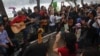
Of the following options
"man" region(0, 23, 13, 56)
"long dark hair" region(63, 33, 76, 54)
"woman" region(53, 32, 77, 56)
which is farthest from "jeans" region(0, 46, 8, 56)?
"long dark hair" region(63, 33, 76, 54)

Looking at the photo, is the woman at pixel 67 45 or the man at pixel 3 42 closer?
the woman at pixel 67 45

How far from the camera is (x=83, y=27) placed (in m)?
9.96

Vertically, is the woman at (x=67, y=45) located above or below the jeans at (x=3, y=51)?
above

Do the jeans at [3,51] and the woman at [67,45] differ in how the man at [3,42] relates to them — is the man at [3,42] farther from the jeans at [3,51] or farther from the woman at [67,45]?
the woman at [67,45]

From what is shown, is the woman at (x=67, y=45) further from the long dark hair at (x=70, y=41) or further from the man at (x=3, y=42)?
the man at (x=3, y=42)

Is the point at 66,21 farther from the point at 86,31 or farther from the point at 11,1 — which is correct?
the point at 11,1

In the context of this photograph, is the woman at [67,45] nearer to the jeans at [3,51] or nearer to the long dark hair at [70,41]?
the long dark hair at [70,41]

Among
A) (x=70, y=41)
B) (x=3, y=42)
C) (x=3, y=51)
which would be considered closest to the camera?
(x=70, y=41)

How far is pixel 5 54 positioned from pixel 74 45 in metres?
4.45

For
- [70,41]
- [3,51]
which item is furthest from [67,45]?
[3,51]

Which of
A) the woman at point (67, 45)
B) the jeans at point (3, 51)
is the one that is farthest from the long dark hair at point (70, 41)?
Result: the jeans at point (3, 51)

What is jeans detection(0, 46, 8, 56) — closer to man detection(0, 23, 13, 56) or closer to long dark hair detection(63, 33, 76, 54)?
man detection(0, 23, 13, 56)

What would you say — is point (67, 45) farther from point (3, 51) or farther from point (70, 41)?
point (3, 51)

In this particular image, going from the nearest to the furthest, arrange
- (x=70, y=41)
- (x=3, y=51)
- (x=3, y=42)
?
1. (x=70, y=41)
2. (x=3, y=51)
3. (x=3, y=42)
